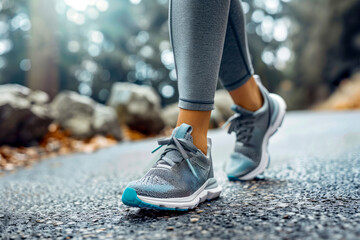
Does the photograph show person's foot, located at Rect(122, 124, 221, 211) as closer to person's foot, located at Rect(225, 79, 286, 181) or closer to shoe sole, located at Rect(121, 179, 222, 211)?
shoe sole, located at Rect(121, 179, 222, 211)

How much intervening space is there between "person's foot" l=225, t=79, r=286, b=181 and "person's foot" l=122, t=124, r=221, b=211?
0.25 meters

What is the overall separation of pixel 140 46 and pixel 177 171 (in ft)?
24.0

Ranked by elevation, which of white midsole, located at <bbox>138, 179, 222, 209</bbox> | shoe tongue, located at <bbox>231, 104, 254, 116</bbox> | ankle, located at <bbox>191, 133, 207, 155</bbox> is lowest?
white midsole, located at <bbox>138, 179, 222, 209</bbox>

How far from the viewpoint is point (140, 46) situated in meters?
7.75

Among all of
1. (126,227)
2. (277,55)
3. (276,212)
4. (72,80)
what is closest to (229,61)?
(276,212)

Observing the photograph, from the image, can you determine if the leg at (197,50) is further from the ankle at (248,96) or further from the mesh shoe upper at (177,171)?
the ankle at (248,96)

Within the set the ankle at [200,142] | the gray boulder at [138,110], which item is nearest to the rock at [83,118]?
the gray boulder at [138,110]

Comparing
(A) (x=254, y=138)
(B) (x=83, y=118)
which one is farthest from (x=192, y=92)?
(B) (x=83, y=118)

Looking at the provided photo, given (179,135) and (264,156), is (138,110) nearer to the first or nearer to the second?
(264,156)

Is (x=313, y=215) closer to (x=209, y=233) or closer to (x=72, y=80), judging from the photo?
(x=209, y=233)

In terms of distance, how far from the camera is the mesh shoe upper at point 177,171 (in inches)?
29.7

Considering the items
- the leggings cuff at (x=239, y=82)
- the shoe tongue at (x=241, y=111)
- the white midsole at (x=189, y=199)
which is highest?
the leggings cuff at (x=239, y=82)

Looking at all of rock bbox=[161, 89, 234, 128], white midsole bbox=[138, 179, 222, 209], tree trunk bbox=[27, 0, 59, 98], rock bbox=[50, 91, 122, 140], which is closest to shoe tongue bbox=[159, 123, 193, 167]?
white midsole bbox=[138, 179, 222, 209]

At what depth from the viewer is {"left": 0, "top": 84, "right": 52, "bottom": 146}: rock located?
105 inches
